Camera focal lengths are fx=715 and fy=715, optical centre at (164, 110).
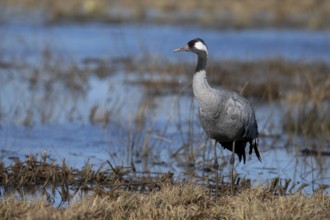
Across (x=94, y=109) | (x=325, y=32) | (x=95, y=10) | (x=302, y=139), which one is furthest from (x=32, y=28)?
(x=302, y=139)

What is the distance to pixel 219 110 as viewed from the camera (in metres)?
6.40

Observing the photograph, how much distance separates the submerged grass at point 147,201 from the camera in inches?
200

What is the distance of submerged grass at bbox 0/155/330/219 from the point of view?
5.08 metres

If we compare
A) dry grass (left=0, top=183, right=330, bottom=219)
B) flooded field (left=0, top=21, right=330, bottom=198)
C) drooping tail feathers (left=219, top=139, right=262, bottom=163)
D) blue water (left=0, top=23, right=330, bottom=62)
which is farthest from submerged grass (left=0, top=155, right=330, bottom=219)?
blue water (left=0, top=23, right=330, bottom=62)

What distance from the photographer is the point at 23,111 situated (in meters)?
10.5

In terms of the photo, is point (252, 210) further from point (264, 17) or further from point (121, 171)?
point (264, 17)

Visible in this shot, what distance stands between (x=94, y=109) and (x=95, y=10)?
16.2 metres

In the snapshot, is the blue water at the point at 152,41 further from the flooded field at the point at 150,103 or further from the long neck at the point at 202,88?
the long neck at the point at 202,88

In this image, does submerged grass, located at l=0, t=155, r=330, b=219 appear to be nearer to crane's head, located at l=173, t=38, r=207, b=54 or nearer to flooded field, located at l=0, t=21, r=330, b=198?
flooded field, located at l=0, t=21, r=330, b=198

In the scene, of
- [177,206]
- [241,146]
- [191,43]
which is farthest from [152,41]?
[177,206]

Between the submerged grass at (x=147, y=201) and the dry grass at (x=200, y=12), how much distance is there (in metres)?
16.5

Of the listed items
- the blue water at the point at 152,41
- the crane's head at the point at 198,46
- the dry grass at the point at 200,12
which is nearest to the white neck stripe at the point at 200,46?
the crane's head at the point at 198,46

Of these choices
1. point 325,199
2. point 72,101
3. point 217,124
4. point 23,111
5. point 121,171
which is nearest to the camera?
point 325,199

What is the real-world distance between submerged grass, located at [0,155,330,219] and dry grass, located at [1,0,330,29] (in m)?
16.5
